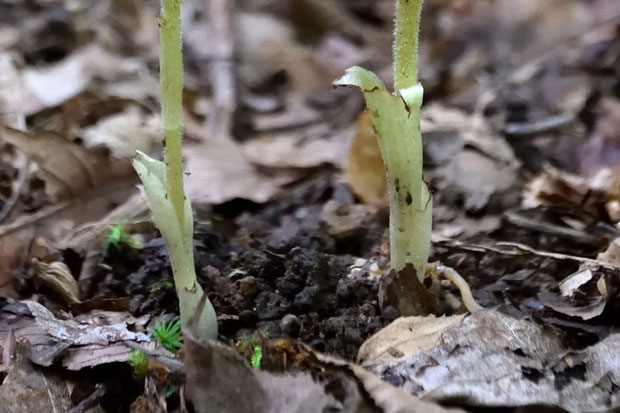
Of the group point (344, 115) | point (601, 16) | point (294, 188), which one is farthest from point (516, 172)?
point (601, 16)

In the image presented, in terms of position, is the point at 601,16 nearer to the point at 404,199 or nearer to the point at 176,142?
the point at 404,199

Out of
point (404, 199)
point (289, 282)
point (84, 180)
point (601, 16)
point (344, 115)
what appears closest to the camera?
point (404, 199)

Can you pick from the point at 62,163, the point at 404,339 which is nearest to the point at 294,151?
the point at 62,163

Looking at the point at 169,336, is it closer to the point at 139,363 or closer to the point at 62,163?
the point at 139,363

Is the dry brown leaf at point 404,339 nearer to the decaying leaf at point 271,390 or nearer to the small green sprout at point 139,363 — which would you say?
the decaying leaf at point 271,390

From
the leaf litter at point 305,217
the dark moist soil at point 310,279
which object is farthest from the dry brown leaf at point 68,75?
the dark moist soil at point 310,279

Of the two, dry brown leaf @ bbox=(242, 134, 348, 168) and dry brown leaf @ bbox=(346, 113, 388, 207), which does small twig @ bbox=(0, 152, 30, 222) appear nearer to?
dry brown leaf @ bbox=(242, 134, 348, 168)
